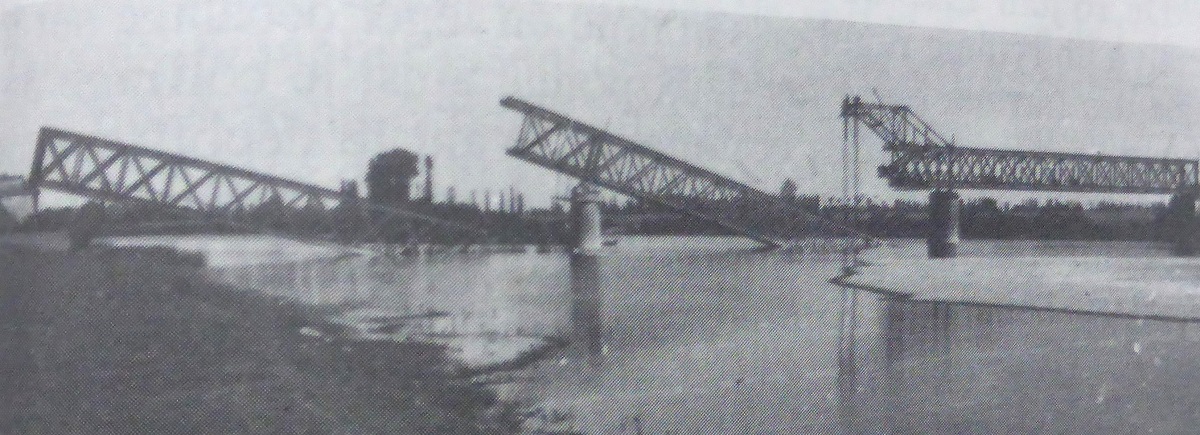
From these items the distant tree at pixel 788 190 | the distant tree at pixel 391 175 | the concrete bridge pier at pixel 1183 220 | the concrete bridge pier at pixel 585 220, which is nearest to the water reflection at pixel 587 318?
the distant tree at pixel 391 175

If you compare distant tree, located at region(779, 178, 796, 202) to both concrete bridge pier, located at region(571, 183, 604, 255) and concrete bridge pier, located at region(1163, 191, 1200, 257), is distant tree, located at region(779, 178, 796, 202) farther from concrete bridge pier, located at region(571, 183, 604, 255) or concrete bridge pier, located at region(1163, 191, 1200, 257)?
concrete bridge pier, located at region(1163, 191, 1200, 257)

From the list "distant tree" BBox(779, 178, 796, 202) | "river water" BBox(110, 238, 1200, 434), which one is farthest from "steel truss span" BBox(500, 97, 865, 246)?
"river water" BBox(110, 238, 1200, 434)

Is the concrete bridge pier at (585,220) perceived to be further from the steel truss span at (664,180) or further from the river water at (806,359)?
the river water at (806,359)

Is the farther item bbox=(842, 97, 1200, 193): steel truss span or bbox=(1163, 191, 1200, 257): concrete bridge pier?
bbox=(1163, 191, 1200, 257): concrete bridge pier

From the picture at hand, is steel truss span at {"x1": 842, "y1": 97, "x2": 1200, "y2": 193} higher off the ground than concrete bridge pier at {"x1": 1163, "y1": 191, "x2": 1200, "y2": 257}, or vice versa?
steel truss span at {"x1": 842, "y1": 97, "x2": 1200, "y2": 193}

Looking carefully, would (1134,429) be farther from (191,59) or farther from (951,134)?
(951,134)
